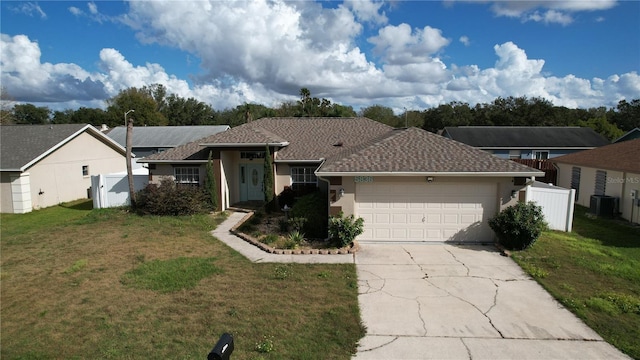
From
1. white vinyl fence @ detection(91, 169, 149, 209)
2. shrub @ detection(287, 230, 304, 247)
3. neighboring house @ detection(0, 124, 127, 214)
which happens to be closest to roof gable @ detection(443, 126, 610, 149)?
shrub @ detection(287, 230, 304, 247)

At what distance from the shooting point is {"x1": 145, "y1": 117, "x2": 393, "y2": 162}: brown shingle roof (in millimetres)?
17703

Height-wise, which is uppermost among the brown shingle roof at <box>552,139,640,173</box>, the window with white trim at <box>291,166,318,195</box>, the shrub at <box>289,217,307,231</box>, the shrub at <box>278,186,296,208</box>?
the brown shingle roof at <box>552,139,640,173</box>

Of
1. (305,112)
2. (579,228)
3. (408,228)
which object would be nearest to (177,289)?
(408,228)

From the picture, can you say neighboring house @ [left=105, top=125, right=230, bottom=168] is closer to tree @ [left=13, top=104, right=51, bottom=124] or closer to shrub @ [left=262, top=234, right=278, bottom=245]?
shrub @ [left=262, top=234, right=278, bottom=245]

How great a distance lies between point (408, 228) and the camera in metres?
12.5

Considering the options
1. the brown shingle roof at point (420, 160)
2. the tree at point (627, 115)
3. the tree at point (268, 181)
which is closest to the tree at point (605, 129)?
the tree at point (627, 115)

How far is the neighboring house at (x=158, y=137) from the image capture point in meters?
38.7

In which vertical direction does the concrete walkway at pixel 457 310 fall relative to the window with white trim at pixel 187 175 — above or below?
below

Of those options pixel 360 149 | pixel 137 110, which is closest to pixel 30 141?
pixel 360 149

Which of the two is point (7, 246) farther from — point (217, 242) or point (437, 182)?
point (437, 182)

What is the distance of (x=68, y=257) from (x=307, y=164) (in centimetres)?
1012

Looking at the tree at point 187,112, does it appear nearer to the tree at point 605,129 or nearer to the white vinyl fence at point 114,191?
the white vinyl fence at point 114,191

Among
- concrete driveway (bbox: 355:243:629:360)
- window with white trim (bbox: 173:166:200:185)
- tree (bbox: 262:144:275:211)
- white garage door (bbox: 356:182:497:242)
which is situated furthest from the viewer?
window with white trim (bbox: 173:166:200:185)

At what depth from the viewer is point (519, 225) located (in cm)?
1119
